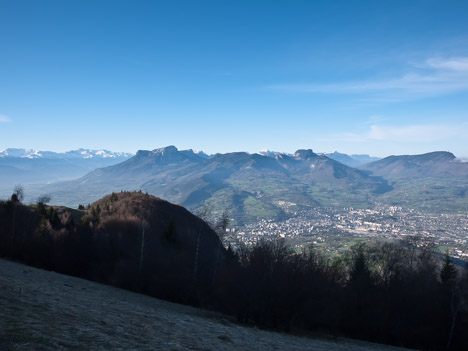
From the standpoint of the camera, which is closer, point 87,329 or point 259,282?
point 87,329

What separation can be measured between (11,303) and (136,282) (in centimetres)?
2094

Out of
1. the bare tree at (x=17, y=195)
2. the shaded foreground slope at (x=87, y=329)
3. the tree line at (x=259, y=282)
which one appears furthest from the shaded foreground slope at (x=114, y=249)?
the shaded foreground slope at (x=87, y=329)

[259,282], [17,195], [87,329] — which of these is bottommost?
[259,282]

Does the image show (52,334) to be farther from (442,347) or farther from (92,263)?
(442,347)

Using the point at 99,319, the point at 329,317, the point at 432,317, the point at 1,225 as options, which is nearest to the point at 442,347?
the point at 432,317

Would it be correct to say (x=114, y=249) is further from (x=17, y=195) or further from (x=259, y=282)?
(x=17, y=195)

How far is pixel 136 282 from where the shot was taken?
3195cm

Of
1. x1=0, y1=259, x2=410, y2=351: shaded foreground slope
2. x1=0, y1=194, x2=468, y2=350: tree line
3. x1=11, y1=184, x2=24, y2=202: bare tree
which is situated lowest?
x1=0, y1=194, x2=468, y2=350: tree line

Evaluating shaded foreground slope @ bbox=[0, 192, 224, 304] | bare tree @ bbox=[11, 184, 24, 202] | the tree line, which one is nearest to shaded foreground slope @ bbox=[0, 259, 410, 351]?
the tree line

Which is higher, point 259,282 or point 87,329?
point 87,329

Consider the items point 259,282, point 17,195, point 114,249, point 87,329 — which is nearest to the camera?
point 87,329

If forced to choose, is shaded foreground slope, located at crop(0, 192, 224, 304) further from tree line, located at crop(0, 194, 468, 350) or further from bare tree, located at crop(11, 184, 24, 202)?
bare tree, located at crop(11, 184, 24, 202)

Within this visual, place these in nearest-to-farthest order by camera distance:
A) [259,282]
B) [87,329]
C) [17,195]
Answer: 1. [87,329]
2. [259,282]
3. [17,195]

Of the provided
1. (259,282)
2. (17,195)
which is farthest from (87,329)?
(17,195)
